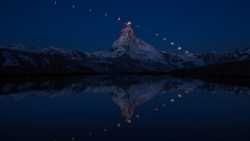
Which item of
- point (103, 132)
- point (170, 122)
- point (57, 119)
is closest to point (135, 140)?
point (103, 132)

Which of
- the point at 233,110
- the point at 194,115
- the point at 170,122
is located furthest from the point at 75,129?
the point at 233,110

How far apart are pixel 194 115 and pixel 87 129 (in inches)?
303

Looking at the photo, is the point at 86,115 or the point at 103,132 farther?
the point at 86,115

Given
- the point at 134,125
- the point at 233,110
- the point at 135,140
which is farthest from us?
the point at 233,110

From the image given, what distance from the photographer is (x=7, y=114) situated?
17.1m

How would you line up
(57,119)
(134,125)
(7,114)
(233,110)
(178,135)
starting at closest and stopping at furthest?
(178,135), (134,125), (57,119), (7,114), (233,110)

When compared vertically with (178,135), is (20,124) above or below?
below

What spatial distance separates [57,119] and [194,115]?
869 cm

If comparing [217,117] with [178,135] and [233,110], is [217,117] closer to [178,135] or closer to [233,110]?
[233,110]

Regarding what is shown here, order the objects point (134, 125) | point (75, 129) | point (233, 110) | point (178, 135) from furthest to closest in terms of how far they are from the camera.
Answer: point (233, 110)
point (134, 125)
point (75, 129)
point (178, 135)

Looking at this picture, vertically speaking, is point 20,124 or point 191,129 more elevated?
point 191,129

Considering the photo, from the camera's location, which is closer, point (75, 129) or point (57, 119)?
point (75, 129)

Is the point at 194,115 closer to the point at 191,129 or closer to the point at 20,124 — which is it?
the point at 191,129

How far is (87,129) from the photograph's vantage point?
42.8ft
